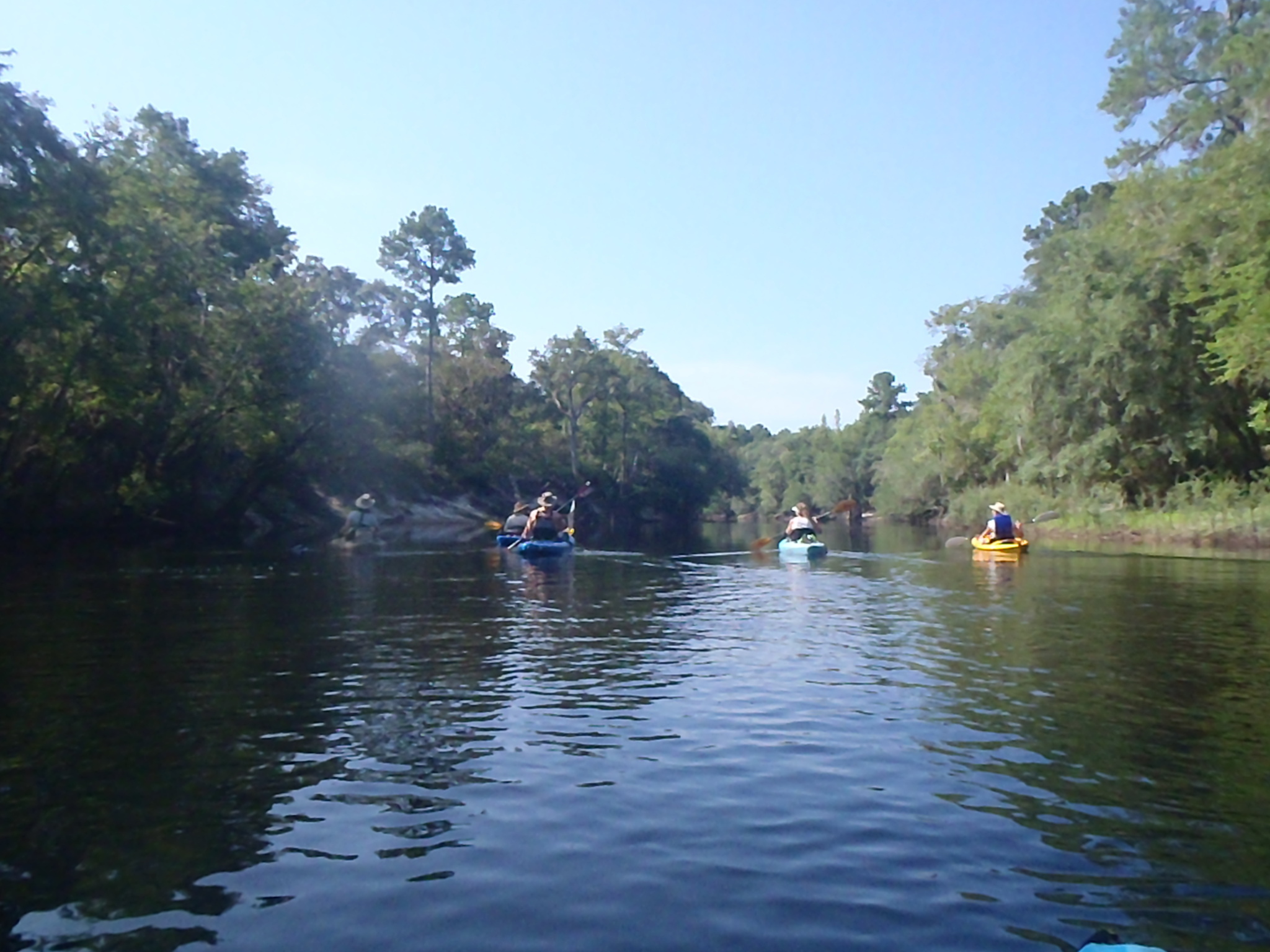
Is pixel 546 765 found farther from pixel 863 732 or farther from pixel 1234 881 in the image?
pixel 1234 881

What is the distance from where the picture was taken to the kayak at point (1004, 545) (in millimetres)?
31172

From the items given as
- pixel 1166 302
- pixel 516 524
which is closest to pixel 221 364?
pixel 516 524

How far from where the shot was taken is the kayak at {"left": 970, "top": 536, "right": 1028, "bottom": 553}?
31.2 metres

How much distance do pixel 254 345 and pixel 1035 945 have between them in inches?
1811

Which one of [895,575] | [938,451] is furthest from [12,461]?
[938,451]

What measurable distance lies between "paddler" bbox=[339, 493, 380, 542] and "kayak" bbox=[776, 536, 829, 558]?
1646cm

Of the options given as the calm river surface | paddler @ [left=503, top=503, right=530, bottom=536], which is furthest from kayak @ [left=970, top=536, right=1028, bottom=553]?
paddler @ [left=503, top=503, right=530, bottom=536]

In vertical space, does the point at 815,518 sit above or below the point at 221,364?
below

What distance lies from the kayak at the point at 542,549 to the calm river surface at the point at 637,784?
15563 mm

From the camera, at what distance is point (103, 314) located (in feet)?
112

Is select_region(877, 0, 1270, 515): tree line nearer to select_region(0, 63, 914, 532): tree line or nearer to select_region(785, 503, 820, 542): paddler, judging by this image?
select_region(785, 503, 820, 542): paddler

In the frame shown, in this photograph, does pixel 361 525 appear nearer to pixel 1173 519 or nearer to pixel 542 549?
pixel 542 549

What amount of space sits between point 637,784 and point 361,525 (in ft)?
114

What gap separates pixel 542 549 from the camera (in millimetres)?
31984
